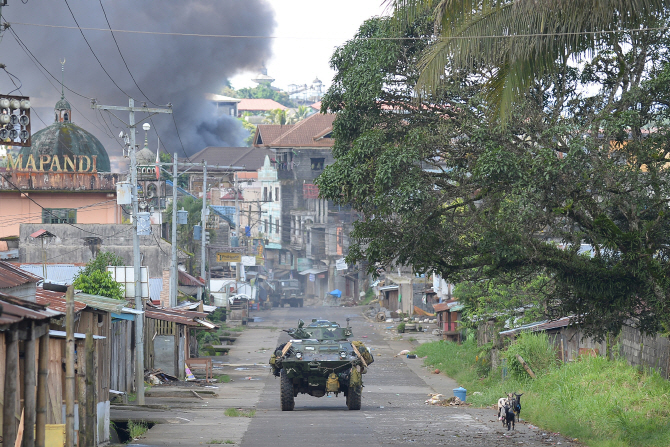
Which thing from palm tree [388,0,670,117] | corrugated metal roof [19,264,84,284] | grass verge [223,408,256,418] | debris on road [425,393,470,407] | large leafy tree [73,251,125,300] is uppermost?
palm tree [388,0,670,117]

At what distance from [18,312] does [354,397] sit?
14.0 m

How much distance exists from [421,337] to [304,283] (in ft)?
120

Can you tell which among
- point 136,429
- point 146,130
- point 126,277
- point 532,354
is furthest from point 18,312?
point 146,130

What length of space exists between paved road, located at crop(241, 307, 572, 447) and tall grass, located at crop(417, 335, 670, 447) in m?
0.79

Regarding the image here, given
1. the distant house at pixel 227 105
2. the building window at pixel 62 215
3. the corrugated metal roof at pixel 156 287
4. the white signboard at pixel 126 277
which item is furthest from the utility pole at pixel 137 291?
the distant house at pixel 227 105

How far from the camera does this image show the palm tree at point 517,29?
1181 centimetres

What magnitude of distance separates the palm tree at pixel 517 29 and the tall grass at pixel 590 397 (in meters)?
7.27

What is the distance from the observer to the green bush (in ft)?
81.0

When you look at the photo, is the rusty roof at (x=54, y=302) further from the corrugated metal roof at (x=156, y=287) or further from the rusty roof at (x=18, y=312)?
the corrugated metal roof at (x=156, y=287)

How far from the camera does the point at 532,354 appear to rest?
2492cm

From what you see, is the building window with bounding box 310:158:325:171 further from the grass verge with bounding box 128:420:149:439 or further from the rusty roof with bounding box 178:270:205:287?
the grass verge with bounding box 128:420:149:439

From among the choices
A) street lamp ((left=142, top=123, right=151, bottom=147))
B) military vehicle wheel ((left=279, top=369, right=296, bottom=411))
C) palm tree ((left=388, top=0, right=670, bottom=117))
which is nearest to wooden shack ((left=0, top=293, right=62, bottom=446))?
palm tree ((left=388, top=0, right=670, bottom=117))

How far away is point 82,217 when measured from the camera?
47.6 m

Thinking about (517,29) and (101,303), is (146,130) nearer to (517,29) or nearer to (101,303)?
(101,303)
